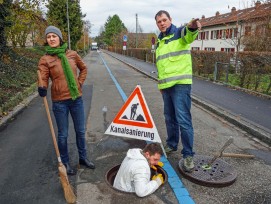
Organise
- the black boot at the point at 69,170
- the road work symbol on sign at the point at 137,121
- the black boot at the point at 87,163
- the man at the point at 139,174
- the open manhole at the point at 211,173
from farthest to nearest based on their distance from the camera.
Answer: the road work symbol on sign at the point at 137,121
the black boot at the point at 87,163
the black boot at the point at 69,170
the open manhole at the point at 211,173
the man at the point at 139,174

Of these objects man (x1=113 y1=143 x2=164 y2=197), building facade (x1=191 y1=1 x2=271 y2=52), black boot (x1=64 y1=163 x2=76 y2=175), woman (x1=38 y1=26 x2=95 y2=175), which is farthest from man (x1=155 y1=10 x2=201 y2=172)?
building facade (x1=191 y1=1 x2=271 y2=52)

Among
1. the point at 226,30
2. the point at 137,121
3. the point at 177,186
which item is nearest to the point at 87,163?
the point at 137,121

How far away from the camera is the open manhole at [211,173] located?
12.0 feet

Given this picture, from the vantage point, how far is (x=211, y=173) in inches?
154

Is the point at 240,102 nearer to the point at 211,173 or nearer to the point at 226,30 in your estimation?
the point at 211,173

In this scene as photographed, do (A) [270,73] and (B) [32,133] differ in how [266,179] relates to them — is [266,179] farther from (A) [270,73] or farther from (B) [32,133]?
(A) [270,73]

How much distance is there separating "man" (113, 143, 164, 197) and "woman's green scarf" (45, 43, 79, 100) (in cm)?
116

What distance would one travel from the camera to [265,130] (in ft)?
19.5

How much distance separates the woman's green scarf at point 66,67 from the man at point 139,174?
3.81 ft

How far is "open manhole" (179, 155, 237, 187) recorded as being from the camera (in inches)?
144

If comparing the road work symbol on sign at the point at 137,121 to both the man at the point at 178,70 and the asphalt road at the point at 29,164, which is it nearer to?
the man at the point at 178,70

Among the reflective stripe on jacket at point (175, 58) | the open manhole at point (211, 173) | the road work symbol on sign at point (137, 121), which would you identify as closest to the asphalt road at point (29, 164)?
the road work symbol on sign at point (137, 121)

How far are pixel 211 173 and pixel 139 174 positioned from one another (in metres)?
1.24

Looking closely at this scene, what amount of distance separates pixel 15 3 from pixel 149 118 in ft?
41.0
